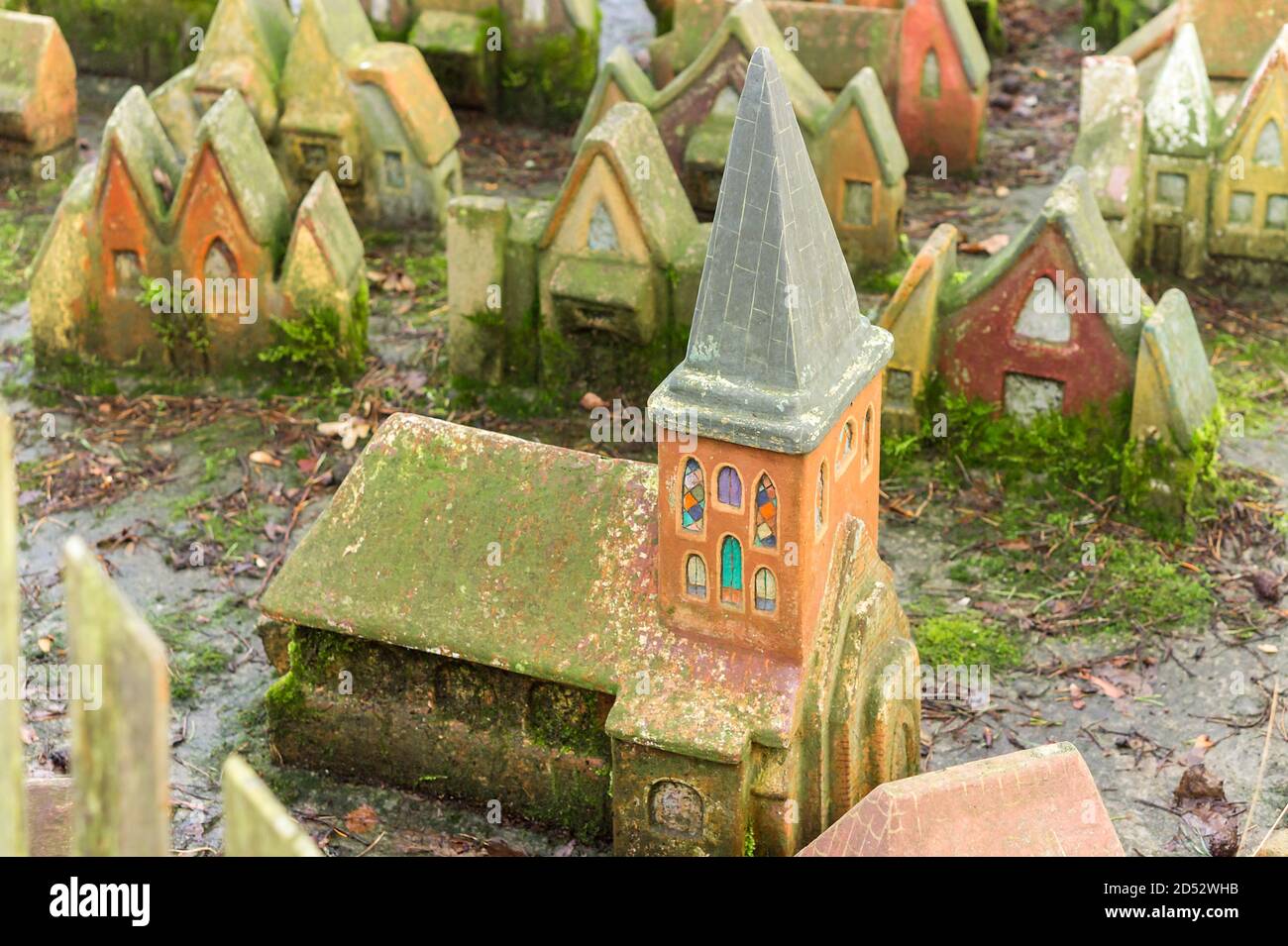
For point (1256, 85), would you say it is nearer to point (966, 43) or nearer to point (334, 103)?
point (966, 43)

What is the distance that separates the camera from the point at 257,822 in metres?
3.71

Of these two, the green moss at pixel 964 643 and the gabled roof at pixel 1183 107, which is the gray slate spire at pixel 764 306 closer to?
the green moss at pixel 964 643

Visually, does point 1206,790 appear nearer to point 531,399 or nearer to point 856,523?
point 856,523

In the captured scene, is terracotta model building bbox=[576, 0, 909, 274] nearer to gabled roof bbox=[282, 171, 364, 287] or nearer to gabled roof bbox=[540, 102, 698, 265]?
gabled roof bbox=[540, 102, 698, 265]

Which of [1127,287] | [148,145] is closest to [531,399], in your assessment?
[148,145]

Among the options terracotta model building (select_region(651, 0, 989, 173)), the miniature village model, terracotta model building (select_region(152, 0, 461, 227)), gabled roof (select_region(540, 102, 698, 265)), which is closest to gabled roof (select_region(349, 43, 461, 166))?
terracotta model building (select_region(152, 0, 461, 227))

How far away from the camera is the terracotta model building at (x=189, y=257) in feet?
43.4

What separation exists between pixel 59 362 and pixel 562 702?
Answer: 246 inches

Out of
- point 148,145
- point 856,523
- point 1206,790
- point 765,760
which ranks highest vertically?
point 148,145

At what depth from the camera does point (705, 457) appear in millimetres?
8336

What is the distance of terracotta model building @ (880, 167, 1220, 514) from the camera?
38.3 feet

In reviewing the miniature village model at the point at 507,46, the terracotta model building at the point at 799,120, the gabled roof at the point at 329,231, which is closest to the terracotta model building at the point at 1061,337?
the terracotta model building at the point at 799,120

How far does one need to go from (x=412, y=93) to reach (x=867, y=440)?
7.56 metres

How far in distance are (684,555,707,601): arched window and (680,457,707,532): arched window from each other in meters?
0.17
